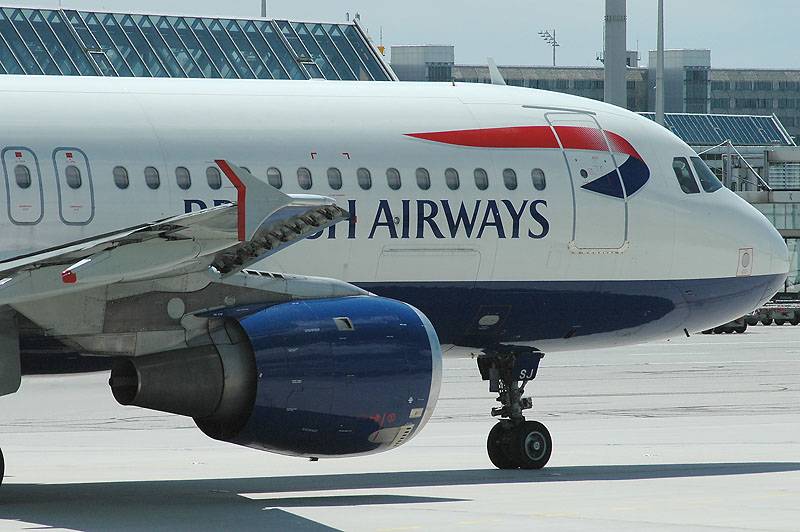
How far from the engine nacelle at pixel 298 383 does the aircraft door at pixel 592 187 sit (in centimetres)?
420

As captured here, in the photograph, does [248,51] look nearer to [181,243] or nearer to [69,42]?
[69,42]

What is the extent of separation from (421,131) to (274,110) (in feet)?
5.95

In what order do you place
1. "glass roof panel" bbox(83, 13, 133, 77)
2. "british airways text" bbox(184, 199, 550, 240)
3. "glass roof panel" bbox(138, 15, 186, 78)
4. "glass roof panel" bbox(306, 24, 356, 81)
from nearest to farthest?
"british airways text" bbox(184, 199, 550, 240), "glass roof panel" bbox(83, 13, 133, 77), "glass roof panel" bbox(138, 15, 186, 78), "glass roof panel" bbox(306, 24, 356, 81)

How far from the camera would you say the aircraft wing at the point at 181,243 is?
1355 cm

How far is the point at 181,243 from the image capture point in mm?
14680

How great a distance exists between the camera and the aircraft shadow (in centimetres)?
1562

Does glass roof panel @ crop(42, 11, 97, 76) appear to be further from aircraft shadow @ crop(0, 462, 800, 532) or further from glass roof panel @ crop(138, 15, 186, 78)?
aircraft shadow @ crop(0, 462, 800, 532)

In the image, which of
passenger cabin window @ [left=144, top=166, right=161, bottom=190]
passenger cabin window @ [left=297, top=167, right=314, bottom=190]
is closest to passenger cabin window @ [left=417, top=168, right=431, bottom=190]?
passenger cabin window @ [left=297, top=167, right=314, bottom=190]

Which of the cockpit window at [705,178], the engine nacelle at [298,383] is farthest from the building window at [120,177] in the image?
the cockpit window at [705,178]

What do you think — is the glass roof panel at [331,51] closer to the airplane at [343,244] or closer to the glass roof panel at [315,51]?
the glass roof panel at [315,51]

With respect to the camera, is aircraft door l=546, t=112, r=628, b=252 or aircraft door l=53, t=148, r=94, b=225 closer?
aircraft door l=53, t=148, r=94, b=225

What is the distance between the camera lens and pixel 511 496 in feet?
57.3

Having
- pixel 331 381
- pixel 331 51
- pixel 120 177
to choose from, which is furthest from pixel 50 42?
pixel 331 381

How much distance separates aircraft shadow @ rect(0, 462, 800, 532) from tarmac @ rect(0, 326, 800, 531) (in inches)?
1.1
